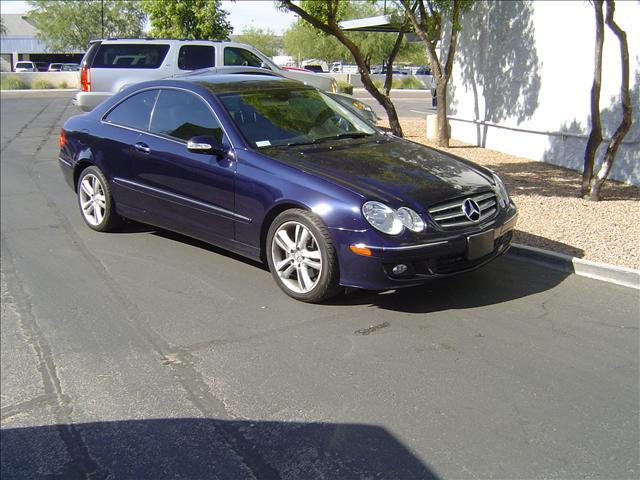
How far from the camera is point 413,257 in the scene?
4812 mm

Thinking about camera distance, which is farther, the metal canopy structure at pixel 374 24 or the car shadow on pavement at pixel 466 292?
the metal canopy structure at pixel 374 24

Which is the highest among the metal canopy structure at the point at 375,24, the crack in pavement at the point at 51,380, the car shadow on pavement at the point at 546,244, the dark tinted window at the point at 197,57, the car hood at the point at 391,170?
the metal canopy structure at the point at 375,24

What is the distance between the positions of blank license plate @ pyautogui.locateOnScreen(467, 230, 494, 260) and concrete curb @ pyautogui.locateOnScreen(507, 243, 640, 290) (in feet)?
4.23

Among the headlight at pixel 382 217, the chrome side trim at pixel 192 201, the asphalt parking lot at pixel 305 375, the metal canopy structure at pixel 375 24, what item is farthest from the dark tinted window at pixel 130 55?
the headlight at pixel 382 217

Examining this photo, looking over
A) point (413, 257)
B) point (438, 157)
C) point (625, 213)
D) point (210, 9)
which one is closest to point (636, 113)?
point (625, 213)

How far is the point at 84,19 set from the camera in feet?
182

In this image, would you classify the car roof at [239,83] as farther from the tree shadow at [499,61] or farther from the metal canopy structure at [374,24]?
the metal canopy structure at [374,24]

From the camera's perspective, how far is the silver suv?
14445 mm

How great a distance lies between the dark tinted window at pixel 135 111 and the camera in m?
6.74

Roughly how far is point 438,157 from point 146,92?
3.00m

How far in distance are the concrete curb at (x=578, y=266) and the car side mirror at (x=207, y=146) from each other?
9.47ft

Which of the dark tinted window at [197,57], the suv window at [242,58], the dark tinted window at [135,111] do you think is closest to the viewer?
the dark tinted window at [135,111]

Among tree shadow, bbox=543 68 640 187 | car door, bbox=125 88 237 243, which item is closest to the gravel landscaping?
tree shadow, bbox=543 68 640 187

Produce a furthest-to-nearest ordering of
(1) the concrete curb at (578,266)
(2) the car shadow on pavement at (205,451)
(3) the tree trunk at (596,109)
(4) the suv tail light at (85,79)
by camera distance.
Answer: (4) the suv tail light at (85,79) < (3) the tree trunk at (596,109) < (1) the concrete curb at (578,266) < (2) the car shadow on pavement at (205,451)
